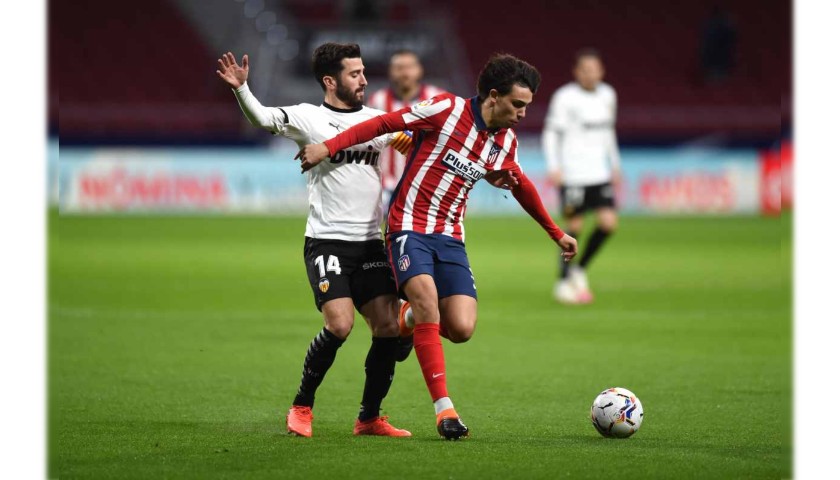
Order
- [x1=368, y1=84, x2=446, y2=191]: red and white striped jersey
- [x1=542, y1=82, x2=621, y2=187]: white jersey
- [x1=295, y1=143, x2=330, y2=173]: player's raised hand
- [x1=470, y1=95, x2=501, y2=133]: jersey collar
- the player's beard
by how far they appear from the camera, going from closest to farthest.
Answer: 1. [x1=295, y1=143, x2=330, y2=173]: player's raised hand
2. [x1=470, y1=95, x2=501, y2=133]: jersey collar
3. the player's beard
4. [x1=368, y1=84, x2=446, y2=191]: red and white striped jersey
5. [x1=542, y1=82, x2=621, y2=187]: white jersey

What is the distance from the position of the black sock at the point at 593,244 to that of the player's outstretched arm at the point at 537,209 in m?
6.10

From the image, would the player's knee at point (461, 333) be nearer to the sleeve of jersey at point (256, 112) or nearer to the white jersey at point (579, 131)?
the sleeve of jersey at point (256, 112)

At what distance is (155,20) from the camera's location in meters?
35.9

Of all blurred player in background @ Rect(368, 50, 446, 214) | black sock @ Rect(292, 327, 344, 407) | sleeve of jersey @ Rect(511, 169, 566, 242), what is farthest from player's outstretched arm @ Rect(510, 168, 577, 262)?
blurred player in background @ Rect(368, 50, 446, 214)

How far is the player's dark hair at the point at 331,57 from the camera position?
6.04 meters

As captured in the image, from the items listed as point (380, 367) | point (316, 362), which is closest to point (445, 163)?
point (380, 367)

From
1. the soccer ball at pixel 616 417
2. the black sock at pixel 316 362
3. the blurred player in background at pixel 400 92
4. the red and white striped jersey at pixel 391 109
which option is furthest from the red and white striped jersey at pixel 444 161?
the red and white striped jersey at pixel 391 109

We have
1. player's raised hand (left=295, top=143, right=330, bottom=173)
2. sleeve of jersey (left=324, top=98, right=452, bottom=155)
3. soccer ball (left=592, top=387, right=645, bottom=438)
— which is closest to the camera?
player's raised hand (left=295, top=143, right=330, bottom=173)

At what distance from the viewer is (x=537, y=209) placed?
20.9 feet

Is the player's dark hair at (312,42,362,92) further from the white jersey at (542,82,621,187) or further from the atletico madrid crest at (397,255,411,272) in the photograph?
the white jersey at (542,82,621,187)

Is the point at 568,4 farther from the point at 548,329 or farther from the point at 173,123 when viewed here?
the point at 548,329

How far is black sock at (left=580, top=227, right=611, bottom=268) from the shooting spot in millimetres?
12445

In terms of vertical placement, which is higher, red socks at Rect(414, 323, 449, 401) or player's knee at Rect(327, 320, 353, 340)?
player's knee at Rect(327, 320, 353, 340)
